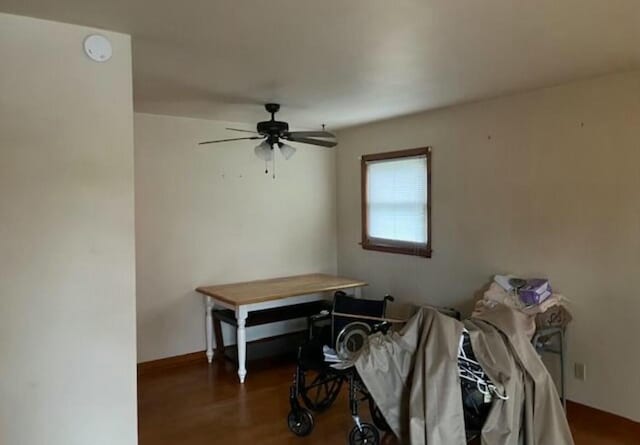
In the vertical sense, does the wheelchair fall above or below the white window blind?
below

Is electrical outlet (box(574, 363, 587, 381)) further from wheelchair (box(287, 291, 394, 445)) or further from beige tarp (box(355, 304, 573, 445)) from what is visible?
wheelchair (box(287, 291, 394, 445))

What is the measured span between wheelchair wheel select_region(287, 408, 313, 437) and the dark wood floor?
42 mm

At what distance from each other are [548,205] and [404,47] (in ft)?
6.22

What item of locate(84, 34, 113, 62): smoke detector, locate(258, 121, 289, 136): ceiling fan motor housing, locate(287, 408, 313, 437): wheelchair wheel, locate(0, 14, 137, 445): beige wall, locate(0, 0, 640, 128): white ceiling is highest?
locate(0, 0, 640, 128): white ceiling

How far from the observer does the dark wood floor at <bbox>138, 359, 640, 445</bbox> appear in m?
3.21

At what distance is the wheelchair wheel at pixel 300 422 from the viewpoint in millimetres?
3223

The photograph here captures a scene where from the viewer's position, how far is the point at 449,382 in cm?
244

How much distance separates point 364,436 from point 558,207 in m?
2.26

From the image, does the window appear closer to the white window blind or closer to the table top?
the white window blind

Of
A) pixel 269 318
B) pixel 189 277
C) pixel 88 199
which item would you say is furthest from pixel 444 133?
pixel 88 199

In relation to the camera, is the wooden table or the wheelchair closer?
the wheelchair

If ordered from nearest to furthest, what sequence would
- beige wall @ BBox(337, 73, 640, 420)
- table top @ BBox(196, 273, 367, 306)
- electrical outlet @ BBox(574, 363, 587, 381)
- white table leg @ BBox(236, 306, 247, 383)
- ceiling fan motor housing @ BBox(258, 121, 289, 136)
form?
beige wall @ BBox(337, 73, 640, 420) < electrical outlet @ BBox(574, 363, 587, 381) < ceiling fan motor housing @ BBox(258, 121, 289, 136) < white table leg @ BBox(236, 306, 247, 383) < table top @ BBox(196, 273, 367, 306)

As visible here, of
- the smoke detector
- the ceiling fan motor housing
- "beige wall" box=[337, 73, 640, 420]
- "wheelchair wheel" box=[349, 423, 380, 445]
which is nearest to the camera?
the smoke detector

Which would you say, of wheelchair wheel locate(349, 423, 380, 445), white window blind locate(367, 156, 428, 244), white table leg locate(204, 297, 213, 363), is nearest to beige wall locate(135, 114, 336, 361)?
white table leg locate(204, 297, 213, 363)
